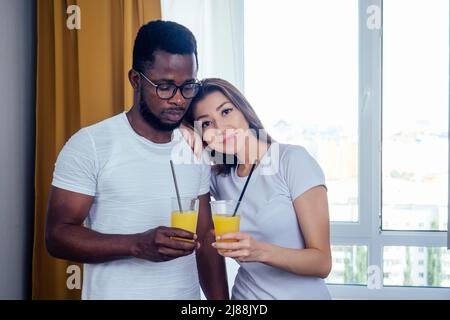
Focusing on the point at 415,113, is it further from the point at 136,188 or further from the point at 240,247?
the point at 136,188

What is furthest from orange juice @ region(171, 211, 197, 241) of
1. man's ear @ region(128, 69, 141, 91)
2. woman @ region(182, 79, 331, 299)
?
man's ear @ region(128, 69, 141, 91)

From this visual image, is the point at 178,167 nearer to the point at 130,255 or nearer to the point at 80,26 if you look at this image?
the point at 130,255

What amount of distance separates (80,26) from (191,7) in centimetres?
33

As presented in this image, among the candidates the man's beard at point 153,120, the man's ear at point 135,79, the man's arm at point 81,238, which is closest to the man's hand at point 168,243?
the man's arm at point 81,238

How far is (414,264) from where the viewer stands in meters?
1.46

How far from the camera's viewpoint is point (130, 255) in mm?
1170

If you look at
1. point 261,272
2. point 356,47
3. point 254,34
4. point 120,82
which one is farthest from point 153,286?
point 356,47

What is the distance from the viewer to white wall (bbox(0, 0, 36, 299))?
4.47ft

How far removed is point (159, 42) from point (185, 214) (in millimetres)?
451

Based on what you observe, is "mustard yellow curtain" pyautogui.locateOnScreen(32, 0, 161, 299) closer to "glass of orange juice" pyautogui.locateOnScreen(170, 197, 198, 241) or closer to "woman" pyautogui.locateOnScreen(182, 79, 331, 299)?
"woman" pyautogui.locateOnScreen(182, 79, 331, 299)

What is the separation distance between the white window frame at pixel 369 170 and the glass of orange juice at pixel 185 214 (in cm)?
48

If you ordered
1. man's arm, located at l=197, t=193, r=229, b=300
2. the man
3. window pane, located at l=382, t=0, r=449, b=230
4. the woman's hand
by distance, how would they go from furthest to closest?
window pane, located at l=382, t=0, r=449, b=230 → man's arm, located at l=197, t=193, r=229, b=300 → the man → the woman's hand

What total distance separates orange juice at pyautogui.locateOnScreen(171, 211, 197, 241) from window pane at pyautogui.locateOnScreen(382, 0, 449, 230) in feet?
2.02

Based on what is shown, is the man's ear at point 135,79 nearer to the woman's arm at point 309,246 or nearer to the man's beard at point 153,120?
the man's beard at point 153,120
